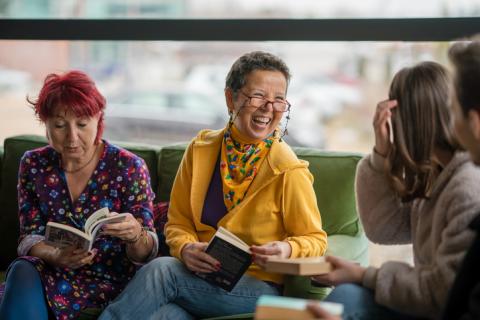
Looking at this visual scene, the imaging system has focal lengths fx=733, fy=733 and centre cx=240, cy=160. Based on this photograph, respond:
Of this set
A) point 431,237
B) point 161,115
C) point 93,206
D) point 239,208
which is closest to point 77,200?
point 93,206

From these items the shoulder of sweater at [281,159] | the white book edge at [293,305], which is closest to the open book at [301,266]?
the white book edge at [293,305]

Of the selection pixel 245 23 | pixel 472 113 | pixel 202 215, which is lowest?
pixel 202 215

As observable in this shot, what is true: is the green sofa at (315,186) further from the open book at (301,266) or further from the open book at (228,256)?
the open book at (301,266)

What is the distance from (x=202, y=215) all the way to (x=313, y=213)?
40cm

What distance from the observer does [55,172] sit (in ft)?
9.09

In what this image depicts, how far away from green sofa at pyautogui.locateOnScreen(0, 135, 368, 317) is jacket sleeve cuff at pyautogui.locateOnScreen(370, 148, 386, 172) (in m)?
0.56

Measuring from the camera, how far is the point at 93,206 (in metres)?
2.71

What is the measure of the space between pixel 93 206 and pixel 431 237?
128 centimetres

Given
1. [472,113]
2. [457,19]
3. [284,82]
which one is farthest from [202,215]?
[457,19]

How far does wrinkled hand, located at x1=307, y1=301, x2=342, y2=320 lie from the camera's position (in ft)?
5.53

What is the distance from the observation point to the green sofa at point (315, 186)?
2.88 meters

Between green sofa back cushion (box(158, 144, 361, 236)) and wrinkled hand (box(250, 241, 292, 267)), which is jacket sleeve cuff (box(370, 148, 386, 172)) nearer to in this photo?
wrinkled hand (box(250, 241, 292, 267))

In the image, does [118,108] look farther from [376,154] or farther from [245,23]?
[376,154]

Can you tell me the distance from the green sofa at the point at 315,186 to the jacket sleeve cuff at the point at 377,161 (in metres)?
0.56
